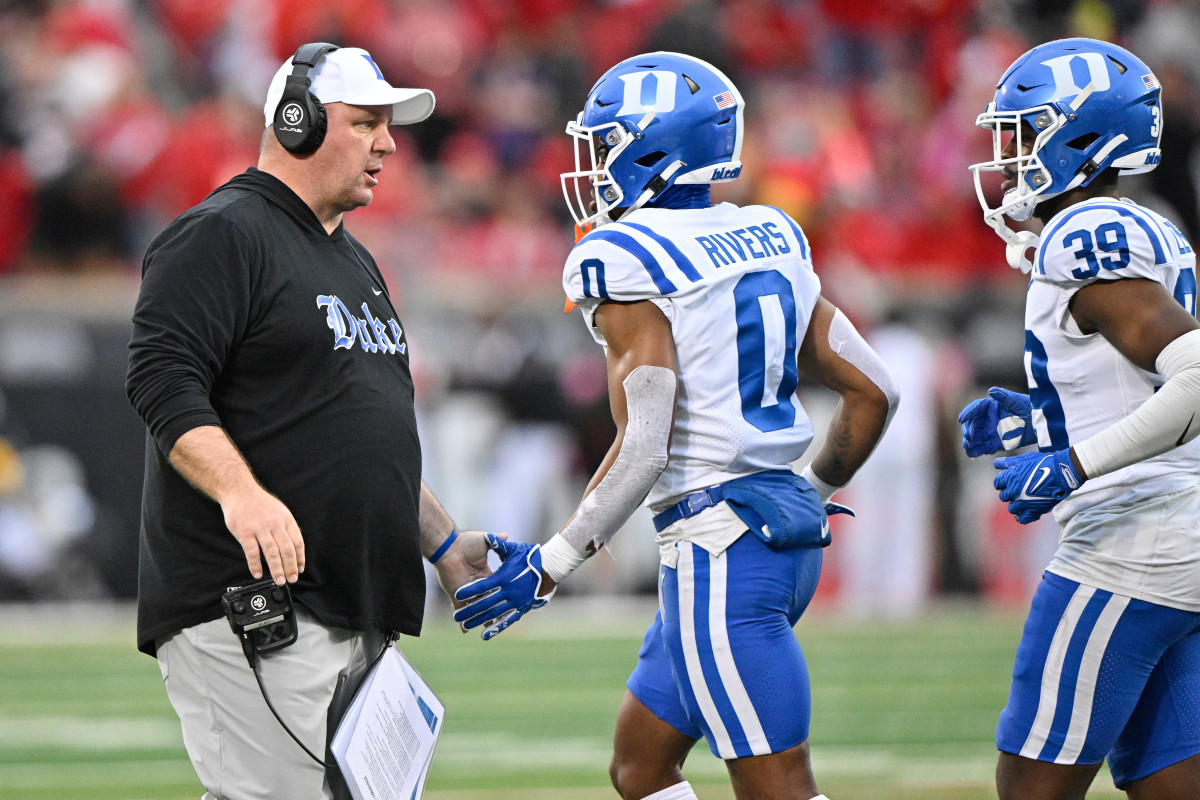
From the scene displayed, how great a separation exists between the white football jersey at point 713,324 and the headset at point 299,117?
0.60 meters

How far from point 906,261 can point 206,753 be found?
361 inches

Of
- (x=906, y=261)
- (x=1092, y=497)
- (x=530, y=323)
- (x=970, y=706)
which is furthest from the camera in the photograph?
(x=906, y=261)

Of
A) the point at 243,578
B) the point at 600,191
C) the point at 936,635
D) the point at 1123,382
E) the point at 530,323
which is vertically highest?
the point at 600,191

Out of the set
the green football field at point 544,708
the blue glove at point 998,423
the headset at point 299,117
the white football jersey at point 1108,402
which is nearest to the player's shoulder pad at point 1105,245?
the white football jersey at point 1108,402

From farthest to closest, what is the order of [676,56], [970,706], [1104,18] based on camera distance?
[1104,18]
[970,706]
[676,56]

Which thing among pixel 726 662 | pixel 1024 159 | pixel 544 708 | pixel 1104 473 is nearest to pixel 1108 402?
pixel 1104 473

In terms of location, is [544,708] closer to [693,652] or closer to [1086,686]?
[693,652]

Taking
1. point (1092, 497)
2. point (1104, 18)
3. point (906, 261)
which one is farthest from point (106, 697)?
point (1104, 18)

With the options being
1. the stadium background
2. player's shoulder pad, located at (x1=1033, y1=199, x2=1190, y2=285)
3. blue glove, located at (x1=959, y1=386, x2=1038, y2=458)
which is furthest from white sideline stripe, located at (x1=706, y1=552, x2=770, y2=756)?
the stadium background

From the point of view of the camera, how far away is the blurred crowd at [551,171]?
34.1ft

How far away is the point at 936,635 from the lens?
8836mm

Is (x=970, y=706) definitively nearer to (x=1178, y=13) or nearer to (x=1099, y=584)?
(x=1099, y=584)

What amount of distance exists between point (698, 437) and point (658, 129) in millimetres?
688

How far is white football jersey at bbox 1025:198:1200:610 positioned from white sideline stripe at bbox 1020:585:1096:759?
0.07m
